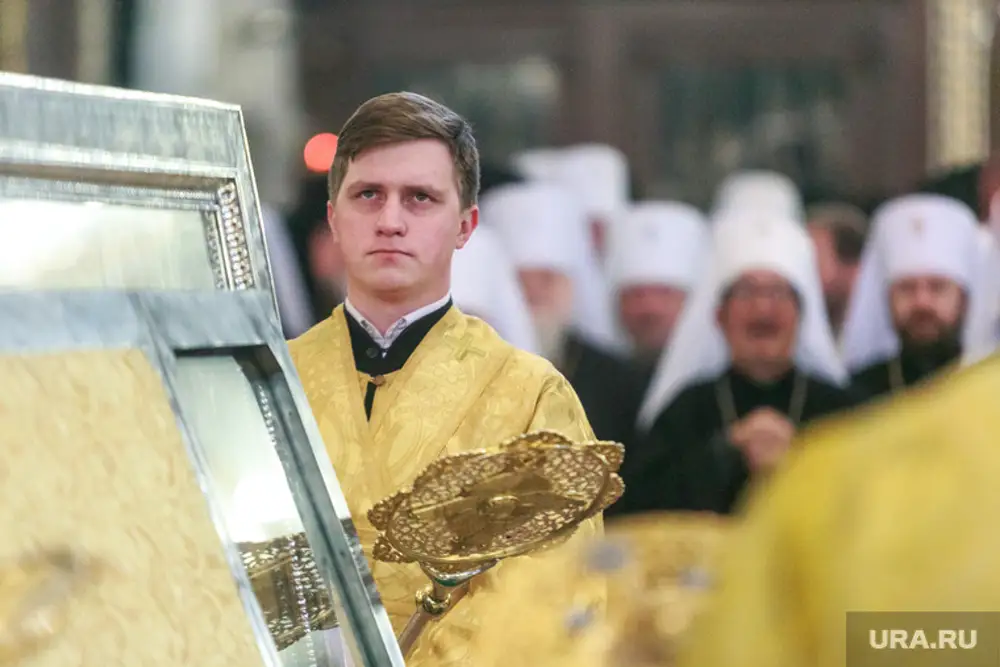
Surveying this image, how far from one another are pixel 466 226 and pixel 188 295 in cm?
30

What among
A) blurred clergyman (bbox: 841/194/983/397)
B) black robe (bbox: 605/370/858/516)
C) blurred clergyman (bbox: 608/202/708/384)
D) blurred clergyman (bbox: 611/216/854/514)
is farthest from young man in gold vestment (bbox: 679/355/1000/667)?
blurred clergyman (bbox: 841/194/983/397)

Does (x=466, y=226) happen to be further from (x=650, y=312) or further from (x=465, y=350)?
(x=650, y=312)

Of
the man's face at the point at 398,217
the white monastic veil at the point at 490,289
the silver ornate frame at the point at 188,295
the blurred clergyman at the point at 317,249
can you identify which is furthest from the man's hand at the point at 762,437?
the silver ornate frame at the point at 188,295

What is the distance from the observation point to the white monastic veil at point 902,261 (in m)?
3.38

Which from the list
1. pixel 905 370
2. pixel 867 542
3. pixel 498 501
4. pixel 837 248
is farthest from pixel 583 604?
pixel 837 248

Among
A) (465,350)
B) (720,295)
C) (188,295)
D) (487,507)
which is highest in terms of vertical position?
(188,295)

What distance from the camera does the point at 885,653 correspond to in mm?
544

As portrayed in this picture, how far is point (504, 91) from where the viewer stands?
3.94 m

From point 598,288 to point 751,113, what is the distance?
1.89 meters

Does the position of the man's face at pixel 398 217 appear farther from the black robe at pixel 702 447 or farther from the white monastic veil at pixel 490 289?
the black robe at pixel 702 447

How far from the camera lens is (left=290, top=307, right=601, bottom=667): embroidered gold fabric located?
128 cm

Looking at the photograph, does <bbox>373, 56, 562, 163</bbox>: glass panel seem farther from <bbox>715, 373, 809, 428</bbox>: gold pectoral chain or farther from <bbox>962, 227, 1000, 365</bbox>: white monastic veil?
<bbox>962, 227, 1000, 365</bbox>: white monastic veil

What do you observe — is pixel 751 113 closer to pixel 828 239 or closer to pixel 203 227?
pixel 828 239

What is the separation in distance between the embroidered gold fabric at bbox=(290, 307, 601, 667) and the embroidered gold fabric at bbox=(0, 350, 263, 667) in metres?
0.23
